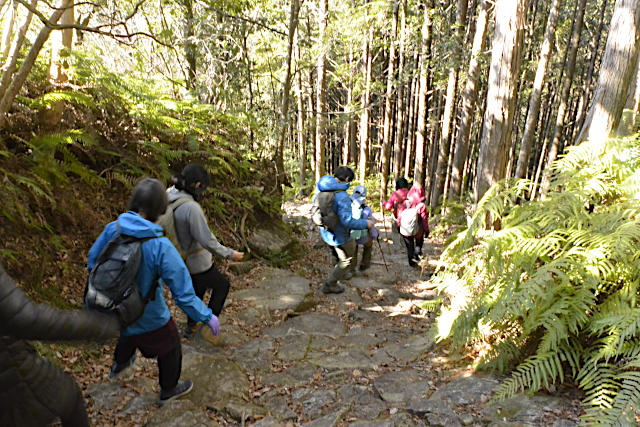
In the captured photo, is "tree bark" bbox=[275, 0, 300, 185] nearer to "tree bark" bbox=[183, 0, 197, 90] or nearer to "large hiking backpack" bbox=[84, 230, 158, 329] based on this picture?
"tree bark" bbox=[183, 0, 197, 90]

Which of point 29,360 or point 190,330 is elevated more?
point 29,360

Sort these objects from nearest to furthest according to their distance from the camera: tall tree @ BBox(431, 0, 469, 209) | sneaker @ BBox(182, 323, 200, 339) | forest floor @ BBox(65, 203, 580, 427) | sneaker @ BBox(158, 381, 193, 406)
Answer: forest floor @ BBox(65, 203, 580, 427) < sneaker @ BBox(158, 381, 193, 406) < sneaker @ BBox(182, 323, 200, 339) < tall tree @ BBox(431, 0, 469, 209)

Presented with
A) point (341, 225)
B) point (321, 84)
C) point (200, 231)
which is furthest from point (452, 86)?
point (200, 231)

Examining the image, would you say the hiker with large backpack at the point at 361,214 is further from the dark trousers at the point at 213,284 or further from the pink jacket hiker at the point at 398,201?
the dark trousers at the point at 213,284

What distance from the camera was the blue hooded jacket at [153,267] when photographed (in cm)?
276

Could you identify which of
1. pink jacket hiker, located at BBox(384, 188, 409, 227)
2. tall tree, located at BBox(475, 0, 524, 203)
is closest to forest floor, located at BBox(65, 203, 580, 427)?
pink jacket hiker, located at BBox(384, 188, 409, 227)

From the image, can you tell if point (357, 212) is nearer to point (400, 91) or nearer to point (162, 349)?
point (162, 349)

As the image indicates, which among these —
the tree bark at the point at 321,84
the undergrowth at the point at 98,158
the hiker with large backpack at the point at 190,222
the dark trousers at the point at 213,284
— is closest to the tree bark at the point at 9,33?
the undergrowth at the point at 98,158

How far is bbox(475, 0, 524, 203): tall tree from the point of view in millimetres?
5727

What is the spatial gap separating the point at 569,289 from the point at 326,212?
3838 millimetres

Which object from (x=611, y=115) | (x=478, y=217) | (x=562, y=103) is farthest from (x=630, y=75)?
(x=562, y=103)

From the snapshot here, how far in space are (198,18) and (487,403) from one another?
26.2 ft

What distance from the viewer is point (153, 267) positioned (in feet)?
9.33

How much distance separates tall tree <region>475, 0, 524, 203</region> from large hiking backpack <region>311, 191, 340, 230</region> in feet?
7.54
